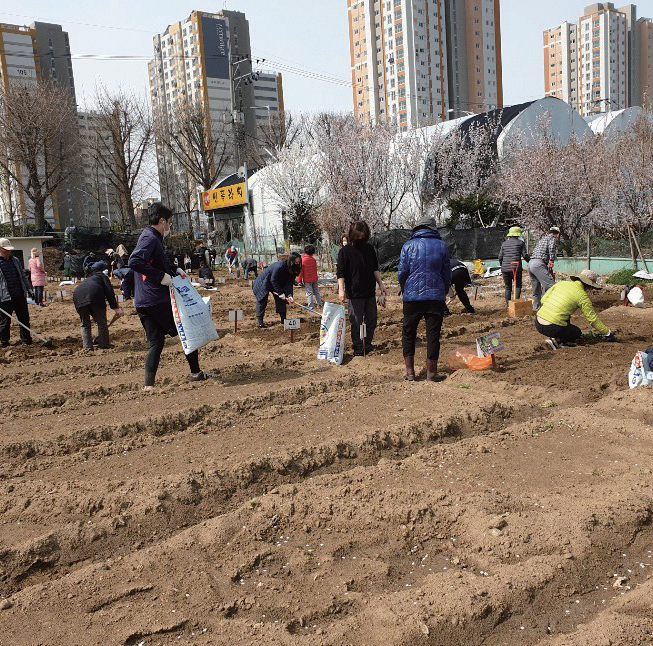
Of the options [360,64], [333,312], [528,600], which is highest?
[360,64]

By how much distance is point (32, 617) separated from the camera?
280cm

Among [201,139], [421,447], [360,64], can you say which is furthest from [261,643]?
[360,64]

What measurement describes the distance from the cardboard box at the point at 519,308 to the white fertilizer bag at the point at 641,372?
471cm

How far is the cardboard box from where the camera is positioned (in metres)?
10.5

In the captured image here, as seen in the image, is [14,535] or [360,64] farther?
[360,64]

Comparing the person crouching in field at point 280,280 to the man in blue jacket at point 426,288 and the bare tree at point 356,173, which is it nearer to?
the man in blue jacket at point 426,288

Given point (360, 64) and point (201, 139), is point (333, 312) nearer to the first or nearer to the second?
point (201, 139)

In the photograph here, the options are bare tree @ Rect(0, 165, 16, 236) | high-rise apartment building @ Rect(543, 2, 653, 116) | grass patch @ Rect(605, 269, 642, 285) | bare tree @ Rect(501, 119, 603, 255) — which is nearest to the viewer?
grass patch @ Rect(605, 269, 642, 285)

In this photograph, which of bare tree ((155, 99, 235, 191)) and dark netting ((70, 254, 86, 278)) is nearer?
dark netting ((70, 254, 86, 278))

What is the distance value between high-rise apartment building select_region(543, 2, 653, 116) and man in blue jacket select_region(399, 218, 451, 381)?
109 metres

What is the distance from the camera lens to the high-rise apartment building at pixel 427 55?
8325 centimetres

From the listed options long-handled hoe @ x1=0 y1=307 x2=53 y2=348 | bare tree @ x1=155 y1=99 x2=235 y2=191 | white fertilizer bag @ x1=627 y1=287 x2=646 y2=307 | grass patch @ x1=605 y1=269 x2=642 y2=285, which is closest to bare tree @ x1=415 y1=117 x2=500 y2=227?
grass patch @ x1=605 y1=269 x2=642 y2=285

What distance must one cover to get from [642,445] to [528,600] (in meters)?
2.26

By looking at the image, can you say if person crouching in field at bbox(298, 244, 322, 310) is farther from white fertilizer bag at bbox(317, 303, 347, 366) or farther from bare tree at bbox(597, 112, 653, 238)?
bare tree at bbox(597, 112, 653, 238)
